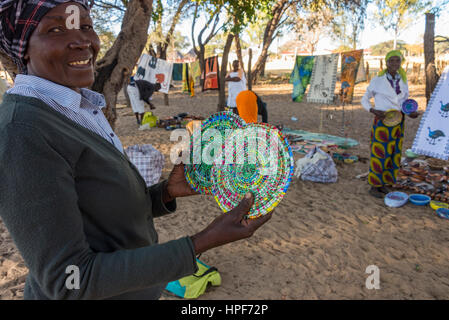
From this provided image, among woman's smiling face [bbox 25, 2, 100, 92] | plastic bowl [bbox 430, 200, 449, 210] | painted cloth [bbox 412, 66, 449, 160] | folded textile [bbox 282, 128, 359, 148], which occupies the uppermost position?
woman's smiling face [bbox 25, 2, 100, 92]

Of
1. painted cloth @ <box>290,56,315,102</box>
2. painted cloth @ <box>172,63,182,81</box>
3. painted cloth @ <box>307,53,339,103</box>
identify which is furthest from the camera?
painted cloth @ <box>172,63,182,81</box>

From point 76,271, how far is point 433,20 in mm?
6636

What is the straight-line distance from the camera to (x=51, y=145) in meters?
0.73

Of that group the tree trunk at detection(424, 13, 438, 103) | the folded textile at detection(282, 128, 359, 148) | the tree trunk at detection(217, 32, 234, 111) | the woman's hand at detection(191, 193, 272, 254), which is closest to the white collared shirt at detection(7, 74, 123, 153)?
the woman's hand at detection(191, 193, 272, 254)

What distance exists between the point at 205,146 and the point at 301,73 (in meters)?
9.69

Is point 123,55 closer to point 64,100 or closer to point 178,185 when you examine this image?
point 178,185

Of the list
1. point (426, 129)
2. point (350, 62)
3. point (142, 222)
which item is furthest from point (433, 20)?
point (142, 222)

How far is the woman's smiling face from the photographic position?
87cm

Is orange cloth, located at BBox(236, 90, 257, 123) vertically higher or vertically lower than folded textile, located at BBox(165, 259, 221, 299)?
higher

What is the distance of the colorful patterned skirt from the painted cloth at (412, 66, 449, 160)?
0.82 feet

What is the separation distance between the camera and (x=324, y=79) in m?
8.16

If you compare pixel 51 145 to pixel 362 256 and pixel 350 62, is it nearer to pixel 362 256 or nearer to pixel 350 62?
pixel 362 256

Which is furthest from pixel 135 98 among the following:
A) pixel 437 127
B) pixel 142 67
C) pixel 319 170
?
pixel 437 127

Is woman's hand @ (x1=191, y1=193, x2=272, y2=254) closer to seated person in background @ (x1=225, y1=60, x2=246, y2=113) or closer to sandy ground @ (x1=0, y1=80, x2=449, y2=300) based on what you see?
sandy ground @ (x1=0, y1=80, x2=449, y2=300)
